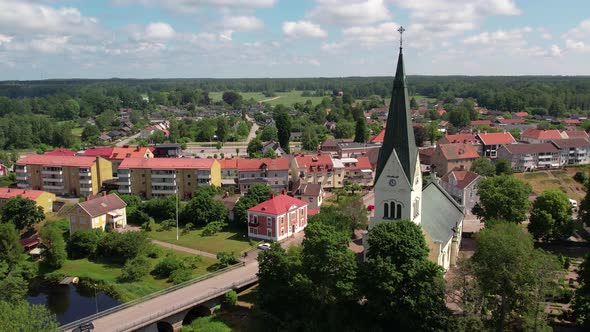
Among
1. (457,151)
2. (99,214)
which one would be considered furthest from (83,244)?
(457,151)

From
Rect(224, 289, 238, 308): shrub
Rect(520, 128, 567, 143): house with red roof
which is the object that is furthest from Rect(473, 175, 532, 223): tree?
Rect(520, 128, 567, 143): house with red roof

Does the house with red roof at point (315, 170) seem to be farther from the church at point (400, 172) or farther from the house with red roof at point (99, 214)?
the church at point (400, 172)

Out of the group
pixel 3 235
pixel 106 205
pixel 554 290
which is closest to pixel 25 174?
pixel 106 205

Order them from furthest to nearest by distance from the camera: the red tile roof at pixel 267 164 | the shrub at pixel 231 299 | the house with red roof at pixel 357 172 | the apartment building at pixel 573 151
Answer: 1. the apartment building at pixel 573 151
2. the house with red roof at pixel 357 172
3. the red tile roof at pixel 267 164
4. the shrub at pixel 231 299

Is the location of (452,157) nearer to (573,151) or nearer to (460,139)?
(460,139)

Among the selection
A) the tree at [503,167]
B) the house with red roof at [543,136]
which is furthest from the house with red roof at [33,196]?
the house with red roof at [543,136]

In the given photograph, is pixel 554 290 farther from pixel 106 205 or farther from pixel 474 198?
pixel 106 205
